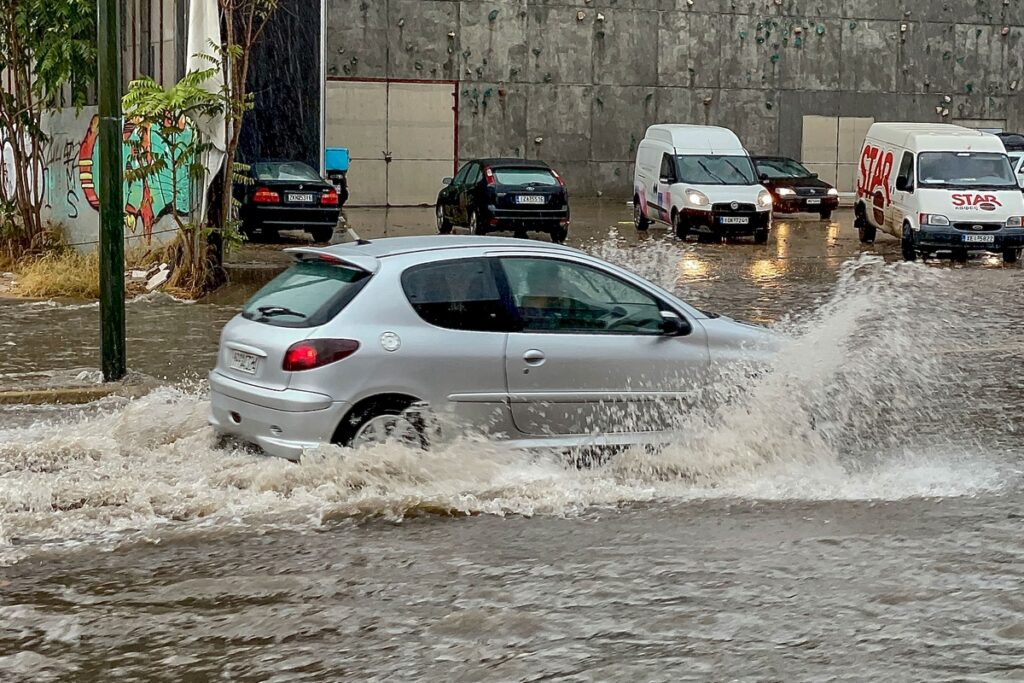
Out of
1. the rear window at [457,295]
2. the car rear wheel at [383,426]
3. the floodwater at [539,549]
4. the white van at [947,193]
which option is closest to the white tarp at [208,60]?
the floodwater at [539,549]

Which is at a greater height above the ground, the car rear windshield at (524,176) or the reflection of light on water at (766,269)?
the car rear windshield at (524,176)

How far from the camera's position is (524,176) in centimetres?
2750

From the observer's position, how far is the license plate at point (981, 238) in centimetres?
2381

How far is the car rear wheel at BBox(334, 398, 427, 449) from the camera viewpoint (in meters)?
8.25

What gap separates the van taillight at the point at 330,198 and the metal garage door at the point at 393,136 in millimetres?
13289

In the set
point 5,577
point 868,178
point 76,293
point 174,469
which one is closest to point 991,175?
point 868,178

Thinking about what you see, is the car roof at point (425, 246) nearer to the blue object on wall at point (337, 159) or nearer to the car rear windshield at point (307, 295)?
the car rear windshield at point (307, 295)

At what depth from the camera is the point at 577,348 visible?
8742 mm

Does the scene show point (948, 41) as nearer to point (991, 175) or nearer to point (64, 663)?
point (991, 175)

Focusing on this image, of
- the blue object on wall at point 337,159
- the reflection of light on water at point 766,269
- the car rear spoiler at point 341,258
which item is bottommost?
the reflection of light on water at point 766,269

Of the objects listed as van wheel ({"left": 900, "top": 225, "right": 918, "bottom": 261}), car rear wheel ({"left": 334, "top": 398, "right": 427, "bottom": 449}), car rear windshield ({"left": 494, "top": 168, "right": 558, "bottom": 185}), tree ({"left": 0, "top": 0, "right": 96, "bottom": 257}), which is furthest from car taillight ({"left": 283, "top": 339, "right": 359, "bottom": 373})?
car rear windshield ({"left": 494, "top": 168, "right": 558, "bottom": 185})

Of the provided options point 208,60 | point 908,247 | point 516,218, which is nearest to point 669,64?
point 516,218

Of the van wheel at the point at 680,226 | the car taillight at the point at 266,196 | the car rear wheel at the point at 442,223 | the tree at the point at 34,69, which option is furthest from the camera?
the car rear wheel at the point at 442,223

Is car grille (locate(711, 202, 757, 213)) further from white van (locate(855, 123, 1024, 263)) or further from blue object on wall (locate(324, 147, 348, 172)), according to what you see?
blue object on wall (locate(324, 147, 348, 172))
